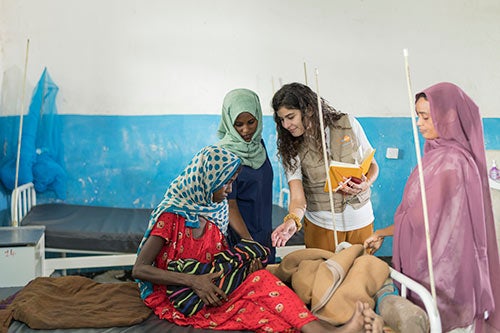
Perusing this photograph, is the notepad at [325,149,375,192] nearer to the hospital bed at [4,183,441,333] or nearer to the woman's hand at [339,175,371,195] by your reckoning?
the woman's hand at [339,175,371,195]

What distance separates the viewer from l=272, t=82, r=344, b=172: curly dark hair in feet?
8.38

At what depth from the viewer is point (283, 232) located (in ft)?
8.06

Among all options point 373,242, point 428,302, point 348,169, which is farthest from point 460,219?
point 348,169

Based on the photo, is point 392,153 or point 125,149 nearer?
point 392,153

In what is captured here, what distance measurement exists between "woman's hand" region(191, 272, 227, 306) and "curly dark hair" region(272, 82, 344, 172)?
863 mm

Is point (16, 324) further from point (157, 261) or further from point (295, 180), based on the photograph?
point (295, 180)

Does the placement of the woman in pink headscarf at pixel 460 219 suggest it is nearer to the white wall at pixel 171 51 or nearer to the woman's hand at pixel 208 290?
the woman's hand at pixel 208 290

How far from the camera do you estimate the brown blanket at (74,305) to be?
1945 mm

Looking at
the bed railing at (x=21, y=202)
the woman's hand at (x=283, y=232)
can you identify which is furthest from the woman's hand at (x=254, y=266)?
the bed railing at (x=21, y=202)

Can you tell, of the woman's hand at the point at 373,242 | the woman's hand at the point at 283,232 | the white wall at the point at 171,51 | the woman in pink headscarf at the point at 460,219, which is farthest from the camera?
the white wall at the point at 171,51

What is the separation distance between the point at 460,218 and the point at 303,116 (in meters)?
0.96

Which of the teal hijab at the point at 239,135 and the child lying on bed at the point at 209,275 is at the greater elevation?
the teal hijab at the point at 239,135

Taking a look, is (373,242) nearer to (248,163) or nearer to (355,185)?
(355,185)

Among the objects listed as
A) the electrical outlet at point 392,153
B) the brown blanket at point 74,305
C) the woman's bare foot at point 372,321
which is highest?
the electrical outlet at point 392,153
